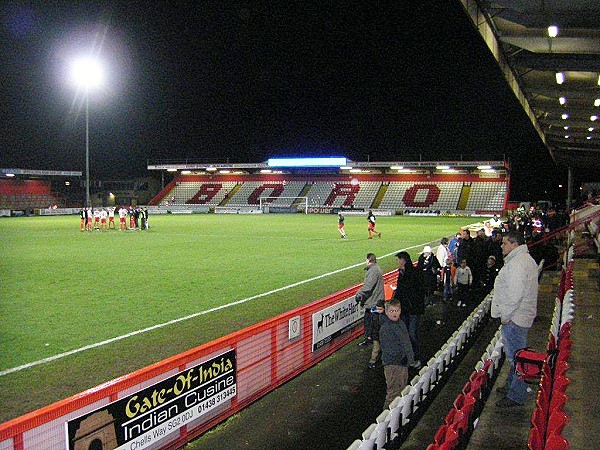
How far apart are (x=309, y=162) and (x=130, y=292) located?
5440 cm

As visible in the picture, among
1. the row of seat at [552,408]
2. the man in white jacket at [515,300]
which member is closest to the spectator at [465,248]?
the row of seat at [552,408]

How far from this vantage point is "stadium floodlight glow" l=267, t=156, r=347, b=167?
2571 inches

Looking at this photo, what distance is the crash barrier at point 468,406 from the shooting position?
417 cm

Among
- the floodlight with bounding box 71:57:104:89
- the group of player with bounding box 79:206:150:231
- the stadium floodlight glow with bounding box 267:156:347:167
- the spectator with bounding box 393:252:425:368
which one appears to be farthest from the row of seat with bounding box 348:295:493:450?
the stadium floodlight glow with bounding box 267:156:347:167

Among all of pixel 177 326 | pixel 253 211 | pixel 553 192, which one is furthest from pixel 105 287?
pixel 553 192

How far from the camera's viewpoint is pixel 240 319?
1098cm

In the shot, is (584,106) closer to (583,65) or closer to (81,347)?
(583,65)

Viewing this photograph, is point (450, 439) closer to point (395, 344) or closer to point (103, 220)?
point (395, 344)

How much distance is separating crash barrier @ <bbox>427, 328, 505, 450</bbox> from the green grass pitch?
484cm

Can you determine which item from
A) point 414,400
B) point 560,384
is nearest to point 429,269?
point 414,400

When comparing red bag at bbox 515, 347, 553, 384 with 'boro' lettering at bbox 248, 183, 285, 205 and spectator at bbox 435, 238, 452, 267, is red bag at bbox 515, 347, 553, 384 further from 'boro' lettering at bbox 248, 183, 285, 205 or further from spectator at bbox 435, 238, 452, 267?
'boro' lettering at bbox 248, 183, 285, 205

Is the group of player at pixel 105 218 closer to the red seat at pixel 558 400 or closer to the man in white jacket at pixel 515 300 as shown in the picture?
the man in white jacket at pixel 515 300

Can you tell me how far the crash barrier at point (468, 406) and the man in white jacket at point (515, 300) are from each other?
35 centimetres

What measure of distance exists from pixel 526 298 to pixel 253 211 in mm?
59273
